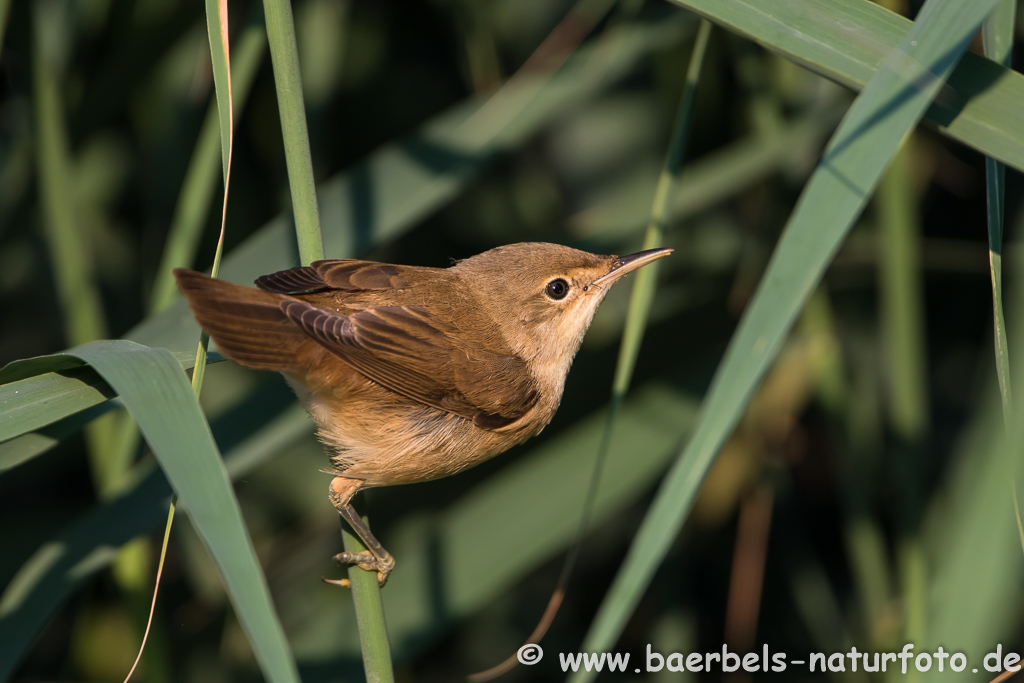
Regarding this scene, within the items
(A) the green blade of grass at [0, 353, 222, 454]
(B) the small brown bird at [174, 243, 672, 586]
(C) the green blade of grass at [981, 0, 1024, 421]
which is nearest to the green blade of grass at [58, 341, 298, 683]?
(A) the green blade of grass at [0, 353, 222, 454]

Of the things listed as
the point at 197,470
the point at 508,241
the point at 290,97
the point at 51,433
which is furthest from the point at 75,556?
the point at 508,241

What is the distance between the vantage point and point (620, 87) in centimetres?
333

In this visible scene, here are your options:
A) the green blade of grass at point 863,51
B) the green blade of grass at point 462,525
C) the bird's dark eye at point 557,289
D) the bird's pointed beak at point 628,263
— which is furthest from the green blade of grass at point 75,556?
the green blade of grass at point 863,51

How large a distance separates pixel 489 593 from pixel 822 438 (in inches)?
68.6

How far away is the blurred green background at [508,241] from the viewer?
2279mm

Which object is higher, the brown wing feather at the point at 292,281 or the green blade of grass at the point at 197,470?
the brown wing feather at the point at 292,281

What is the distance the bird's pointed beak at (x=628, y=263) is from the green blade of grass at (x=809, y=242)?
0.72m

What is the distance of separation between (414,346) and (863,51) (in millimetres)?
1078

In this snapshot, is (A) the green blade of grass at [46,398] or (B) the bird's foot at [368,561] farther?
(B) the bird's foot at [368,561]

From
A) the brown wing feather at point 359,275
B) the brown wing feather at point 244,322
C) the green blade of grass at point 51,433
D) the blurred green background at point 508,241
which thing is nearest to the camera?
the brown wing feather at point 244,322

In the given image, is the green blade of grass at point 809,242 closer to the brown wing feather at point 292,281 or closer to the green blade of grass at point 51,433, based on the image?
the brown wing feather at point 292,281

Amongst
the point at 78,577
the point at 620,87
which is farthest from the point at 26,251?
the point at 620,87

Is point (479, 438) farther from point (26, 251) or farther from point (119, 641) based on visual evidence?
point (26, 251)

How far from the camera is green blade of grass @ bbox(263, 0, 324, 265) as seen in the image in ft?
4.74
